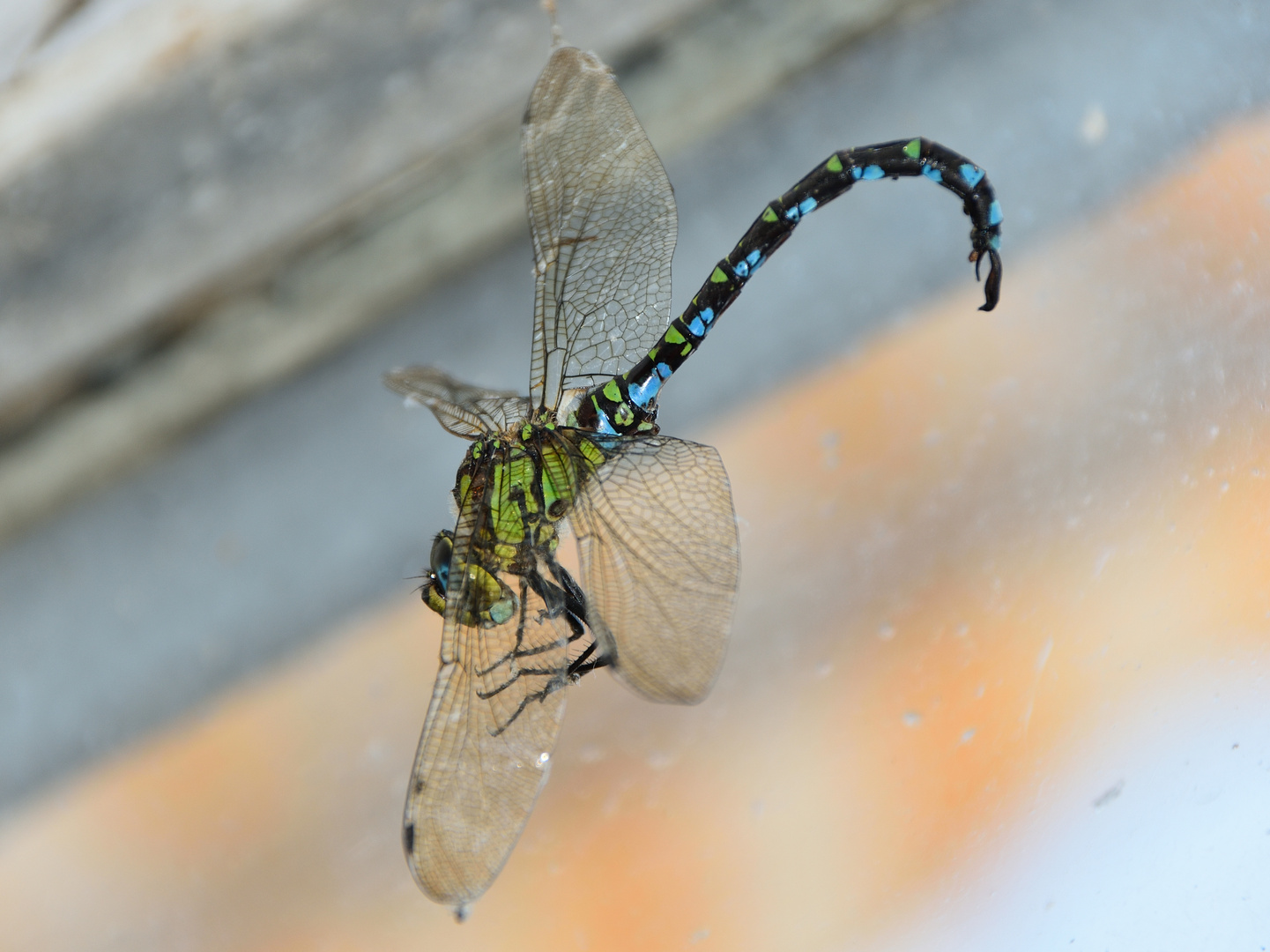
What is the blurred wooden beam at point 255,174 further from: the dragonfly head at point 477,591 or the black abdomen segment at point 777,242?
the dragonfly head at point 477,591

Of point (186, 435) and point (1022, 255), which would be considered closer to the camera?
point (1022, 255)

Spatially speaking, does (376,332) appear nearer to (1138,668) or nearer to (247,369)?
(247,369)

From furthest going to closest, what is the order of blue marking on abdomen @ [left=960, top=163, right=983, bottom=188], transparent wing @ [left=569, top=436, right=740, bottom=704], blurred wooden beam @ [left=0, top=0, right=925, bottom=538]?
blurred wooden beam @ [left=0, top=0, right=925, bottom=538]
blue marking on abdomen @ [left=960, top=163, right=983, bottom=188]
transparent wing @ [left=569, top=436, right=740, bottom=704]

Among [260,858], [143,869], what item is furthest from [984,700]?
[143,869]

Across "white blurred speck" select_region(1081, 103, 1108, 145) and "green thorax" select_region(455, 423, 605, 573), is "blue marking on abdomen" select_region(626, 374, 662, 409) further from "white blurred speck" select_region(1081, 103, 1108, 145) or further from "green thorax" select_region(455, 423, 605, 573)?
"white blurred speck" select_region(1081, 103, 1108, 145)

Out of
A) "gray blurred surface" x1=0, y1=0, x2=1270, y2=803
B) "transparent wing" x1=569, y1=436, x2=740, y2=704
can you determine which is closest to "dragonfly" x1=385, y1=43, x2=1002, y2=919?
"transparent wing" x1=569, y1=436, x2=740, y2=704

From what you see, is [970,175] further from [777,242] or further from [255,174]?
[255,174]
